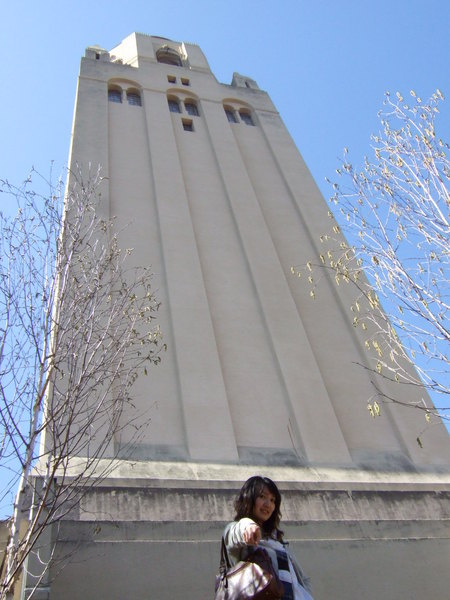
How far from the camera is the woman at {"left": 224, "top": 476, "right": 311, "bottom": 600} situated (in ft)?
12.4

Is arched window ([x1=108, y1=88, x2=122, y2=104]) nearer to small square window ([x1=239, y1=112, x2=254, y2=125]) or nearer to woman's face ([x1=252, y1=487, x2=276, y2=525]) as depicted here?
small square window ([x1=239, y1=112, x2=254, y2=125])

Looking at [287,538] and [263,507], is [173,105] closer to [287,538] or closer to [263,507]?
[287,538]

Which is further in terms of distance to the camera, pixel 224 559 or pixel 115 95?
pixel 115 95

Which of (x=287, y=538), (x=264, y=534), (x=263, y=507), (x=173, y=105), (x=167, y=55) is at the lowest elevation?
(x=264, y=534)

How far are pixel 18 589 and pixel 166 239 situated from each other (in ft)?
27.1

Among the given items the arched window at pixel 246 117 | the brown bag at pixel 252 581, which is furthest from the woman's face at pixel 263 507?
the arched window at pixel 246 117

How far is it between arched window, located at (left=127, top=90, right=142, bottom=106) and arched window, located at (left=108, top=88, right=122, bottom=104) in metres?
0.30

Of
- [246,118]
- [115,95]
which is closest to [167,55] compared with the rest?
[246,118]

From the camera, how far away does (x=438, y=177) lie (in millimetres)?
7680

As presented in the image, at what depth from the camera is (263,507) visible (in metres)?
4.39

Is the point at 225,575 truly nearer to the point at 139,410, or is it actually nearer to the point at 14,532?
the point at 14,532

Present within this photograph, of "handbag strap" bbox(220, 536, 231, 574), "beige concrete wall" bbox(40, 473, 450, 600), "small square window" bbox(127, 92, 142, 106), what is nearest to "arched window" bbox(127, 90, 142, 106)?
"small square window" bbox(127, 92, 142, 106)

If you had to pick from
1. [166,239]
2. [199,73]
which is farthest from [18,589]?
[199,73]

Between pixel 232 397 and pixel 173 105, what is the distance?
1280cm
